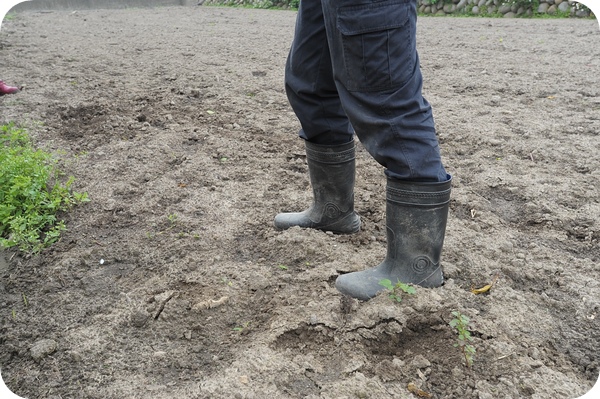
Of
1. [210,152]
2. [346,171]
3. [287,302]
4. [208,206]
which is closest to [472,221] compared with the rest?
[346,171]

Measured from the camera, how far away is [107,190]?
277 cm

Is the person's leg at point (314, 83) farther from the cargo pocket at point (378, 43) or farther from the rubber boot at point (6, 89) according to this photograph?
the rubber boot at point (6, 89)

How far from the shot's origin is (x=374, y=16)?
1574mm

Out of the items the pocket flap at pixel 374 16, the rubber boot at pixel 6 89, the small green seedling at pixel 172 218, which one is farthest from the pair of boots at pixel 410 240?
the rubber boot at pixel 6 89

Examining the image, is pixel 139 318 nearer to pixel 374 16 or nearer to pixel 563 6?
pixel 374 16

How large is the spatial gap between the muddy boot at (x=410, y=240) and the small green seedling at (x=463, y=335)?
0.22 m

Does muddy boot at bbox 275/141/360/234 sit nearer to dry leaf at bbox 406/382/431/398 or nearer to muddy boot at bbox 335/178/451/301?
muddy boot at bbox 335/178/451/301

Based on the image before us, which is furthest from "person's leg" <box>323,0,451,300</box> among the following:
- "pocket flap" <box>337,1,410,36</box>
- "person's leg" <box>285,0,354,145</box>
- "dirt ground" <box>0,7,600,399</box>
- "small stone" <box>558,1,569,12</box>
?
"small stone" <box>558,1,569,12</box>

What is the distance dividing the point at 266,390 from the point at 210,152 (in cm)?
194

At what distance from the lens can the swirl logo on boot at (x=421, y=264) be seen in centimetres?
187

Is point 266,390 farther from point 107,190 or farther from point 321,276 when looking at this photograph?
point 107,190

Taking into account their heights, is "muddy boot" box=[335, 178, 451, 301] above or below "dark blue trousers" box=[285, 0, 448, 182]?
below

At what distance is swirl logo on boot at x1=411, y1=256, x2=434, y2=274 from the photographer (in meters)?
1.87

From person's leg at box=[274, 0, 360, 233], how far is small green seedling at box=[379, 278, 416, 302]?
565 millimetres
